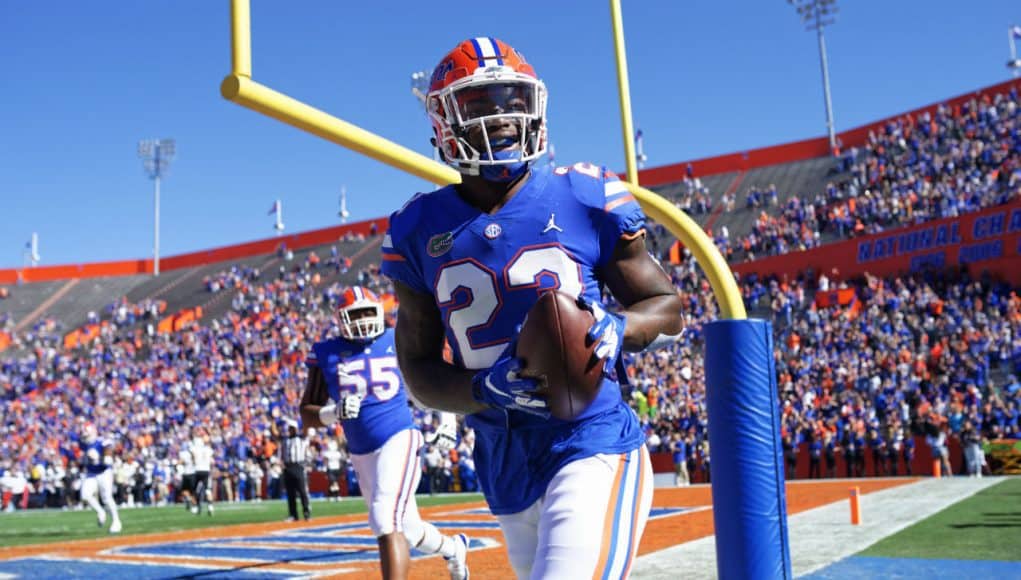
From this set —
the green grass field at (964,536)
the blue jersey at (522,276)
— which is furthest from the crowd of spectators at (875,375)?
the blue jersey at (522,276)

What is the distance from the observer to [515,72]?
8.85 ft

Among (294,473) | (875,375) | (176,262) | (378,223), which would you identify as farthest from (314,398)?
(176,262)

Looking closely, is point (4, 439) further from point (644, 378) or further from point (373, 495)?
point (373, 495)

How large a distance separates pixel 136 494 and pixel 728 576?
82.8 ft

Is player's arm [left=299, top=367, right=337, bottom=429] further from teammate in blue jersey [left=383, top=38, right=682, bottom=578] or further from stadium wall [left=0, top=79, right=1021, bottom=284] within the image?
stadium wall [left=0, top=79, right=1021, bottom=284]

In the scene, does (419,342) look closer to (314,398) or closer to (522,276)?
(522,276)

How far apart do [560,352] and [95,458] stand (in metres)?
13.8

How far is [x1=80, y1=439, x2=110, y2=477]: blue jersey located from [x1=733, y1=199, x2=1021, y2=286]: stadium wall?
64.1 feet

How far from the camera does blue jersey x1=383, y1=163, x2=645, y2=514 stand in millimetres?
2619

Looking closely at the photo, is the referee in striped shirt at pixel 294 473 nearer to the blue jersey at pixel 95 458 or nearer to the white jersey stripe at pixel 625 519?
the blue jersey at pixel 95 458

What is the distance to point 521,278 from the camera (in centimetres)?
263

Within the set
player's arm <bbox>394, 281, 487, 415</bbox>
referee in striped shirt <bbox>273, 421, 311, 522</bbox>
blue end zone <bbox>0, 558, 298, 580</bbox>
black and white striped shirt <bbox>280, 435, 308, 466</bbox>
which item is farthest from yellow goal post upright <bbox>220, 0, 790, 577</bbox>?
black and white striped shirt <bbox>280, 435, 308, 466</bbox>

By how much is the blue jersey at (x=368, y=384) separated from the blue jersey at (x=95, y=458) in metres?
9.63

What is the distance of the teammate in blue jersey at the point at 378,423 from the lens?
18.2ft
